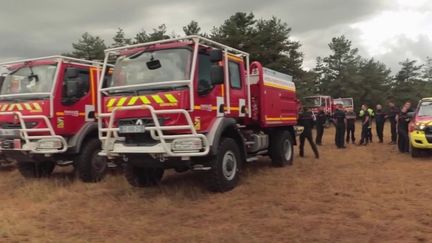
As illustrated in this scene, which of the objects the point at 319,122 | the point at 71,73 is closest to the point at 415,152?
the point at 319,122

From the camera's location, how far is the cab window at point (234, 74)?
9.16 meters

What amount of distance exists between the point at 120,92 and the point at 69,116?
2.61 meters

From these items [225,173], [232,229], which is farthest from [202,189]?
[232,229]

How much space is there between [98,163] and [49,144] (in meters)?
1.38

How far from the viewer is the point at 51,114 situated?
975 cm

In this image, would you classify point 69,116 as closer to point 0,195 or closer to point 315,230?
point 0,195

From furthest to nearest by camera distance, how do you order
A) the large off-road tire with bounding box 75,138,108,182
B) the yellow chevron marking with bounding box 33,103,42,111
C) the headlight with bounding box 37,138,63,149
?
1. the large off-road tire with bounding box 75,138,108,182
2. the yellow chevron marking with bounding box 33,103,42,111
3. the headlight with bounding box 37,138,63,149

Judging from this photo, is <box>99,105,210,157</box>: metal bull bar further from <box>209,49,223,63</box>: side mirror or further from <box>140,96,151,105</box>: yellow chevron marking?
<box>209,49,223,63</box>: side mirror

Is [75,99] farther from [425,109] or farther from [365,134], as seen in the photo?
[365,134]

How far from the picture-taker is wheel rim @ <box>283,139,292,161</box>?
12179mm

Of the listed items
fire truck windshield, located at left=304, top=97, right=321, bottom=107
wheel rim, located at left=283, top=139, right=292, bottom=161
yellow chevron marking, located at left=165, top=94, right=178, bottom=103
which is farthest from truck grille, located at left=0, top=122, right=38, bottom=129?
fire truck windshield, located at left=304, top=97, right=321, bottom=107

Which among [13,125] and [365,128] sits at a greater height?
[13,125]

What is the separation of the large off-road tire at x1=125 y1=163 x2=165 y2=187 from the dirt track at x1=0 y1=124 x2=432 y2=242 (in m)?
0.27

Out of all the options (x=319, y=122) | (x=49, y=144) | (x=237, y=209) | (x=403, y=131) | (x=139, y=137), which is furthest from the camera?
(x=319, y=122)
